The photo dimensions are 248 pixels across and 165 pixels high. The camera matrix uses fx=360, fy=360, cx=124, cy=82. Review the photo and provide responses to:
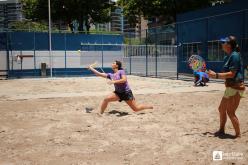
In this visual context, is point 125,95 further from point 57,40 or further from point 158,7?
point 158,7

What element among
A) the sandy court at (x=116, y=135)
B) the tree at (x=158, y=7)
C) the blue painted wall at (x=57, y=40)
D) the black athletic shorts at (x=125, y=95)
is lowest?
the sandy court at (x=116, y=135)

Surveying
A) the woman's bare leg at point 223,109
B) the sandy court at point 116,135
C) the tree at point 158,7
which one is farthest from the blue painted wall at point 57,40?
the woman's bare leg at point 223,109

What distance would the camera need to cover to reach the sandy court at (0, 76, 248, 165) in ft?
17.6

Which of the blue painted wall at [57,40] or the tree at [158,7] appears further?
the tree at [158,7]

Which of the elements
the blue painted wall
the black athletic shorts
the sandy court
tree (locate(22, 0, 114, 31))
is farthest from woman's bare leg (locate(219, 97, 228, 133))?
tree (locate(22, 0, 114, 31))

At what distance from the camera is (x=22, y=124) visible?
26.6 feet

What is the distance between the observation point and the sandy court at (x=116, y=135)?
17.6 feet

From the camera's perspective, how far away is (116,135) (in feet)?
22.5

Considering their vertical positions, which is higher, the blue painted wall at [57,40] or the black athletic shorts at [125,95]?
the blue painted wall at [57,40]

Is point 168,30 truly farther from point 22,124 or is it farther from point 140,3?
point 140,3

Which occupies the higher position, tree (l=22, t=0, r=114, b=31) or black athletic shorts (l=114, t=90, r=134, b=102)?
tree (l=22, t=0, r=114, b=31)

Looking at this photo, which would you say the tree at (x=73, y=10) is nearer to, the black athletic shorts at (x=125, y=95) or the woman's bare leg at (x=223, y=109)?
the black athletic shorts at (x=125, y=95)

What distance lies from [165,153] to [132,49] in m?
22.7

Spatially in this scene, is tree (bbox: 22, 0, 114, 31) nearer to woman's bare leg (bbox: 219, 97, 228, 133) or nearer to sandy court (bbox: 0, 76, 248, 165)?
sandy court (bbox: 0, 76, 248, 165)
